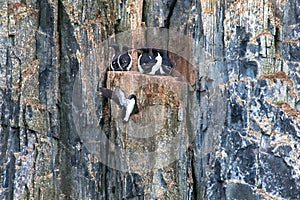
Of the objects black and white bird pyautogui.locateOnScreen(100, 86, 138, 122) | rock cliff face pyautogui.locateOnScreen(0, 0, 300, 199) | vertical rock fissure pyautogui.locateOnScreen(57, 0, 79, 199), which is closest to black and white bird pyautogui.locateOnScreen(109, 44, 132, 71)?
rock cliff face pyautogui.locateOnScreen(0, 0, 300, 199)

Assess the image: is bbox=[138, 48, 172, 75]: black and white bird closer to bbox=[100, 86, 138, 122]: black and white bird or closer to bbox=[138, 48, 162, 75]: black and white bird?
bbox=[138, 48, 162, 75]: black and white bird

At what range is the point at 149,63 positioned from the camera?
4.73m

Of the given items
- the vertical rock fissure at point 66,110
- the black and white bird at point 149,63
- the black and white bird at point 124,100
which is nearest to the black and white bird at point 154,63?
the black and white bird at point 149,63

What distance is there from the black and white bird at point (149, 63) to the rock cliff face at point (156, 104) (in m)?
0.11

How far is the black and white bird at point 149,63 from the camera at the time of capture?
4.70m

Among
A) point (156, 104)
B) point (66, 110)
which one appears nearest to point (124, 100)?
point (156, 104)

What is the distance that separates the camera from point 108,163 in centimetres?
472

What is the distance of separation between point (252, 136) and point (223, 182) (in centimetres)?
47

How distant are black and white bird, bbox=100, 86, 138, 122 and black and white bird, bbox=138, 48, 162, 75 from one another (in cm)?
27

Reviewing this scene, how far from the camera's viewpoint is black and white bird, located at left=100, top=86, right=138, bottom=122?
4629mm

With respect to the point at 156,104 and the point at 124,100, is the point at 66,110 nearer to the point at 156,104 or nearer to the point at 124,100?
the point at 124,100

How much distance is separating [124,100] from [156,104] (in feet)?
0.94

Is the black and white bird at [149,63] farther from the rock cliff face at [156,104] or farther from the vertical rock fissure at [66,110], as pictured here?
the vertical rock fissure at [66,110]

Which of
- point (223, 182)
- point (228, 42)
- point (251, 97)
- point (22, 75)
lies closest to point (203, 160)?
point (223, 182)
